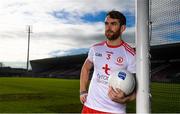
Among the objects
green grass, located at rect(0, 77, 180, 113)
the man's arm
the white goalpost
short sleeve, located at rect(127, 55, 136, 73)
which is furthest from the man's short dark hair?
green grass, located at rect(0, 77, 180, 113)

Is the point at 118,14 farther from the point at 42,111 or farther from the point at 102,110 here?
the point at 42,111

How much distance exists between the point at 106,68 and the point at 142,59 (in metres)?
0.64

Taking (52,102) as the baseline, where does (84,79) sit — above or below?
above

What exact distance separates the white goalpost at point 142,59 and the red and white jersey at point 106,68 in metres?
0.38

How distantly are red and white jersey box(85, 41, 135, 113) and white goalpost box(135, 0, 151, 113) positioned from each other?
0.38m

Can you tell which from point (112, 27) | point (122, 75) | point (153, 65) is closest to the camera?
point (122, 75)

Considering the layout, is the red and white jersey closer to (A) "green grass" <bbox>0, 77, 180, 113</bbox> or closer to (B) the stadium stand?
(A) "green grass" <bbox>0, 77, 180, 113</bbox>

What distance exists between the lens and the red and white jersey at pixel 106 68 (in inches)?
182

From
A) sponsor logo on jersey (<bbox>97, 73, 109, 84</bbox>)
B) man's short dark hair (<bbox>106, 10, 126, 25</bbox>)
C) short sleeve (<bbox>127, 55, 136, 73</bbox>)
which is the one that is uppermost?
man's short dark hair (<bbox>106, 10, 126, 25</bbox>)

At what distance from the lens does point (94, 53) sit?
4867mm

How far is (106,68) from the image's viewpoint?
467 cm

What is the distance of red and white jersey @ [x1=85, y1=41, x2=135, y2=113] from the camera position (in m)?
4.62

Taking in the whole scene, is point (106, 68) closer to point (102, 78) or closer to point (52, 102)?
point (102, 78)

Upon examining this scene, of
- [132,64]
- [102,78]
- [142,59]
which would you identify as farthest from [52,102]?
[142,59]
